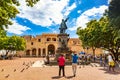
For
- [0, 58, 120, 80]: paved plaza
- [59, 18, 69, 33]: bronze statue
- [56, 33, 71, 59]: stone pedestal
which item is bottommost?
[0, 58, 120, 80]: paved plaza

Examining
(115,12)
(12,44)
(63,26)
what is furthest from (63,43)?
(12,44)

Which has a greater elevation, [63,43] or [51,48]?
[51,48]

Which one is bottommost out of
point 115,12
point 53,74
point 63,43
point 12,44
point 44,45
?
point 53,74

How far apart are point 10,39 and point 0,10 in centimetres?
6110

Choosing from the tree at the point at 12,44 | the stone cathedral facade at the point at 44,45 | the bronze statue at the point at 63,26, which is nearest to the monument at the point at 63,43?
the bronze statue at the point at 63,26

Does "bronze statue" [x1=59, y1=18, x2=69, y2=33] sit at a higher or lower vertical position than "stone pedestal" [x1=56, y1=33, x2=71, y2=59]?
higher

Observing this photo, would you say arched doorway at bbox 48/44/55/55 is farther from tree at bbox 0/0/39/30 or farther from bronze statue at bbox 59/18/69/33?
tree at bbox 0/0/39/30

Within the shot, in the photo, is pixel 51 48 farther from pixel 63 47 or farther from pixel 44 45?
pixel 63 47

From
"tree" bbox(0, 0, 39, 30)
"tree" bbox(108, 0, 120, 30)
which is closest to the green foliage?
"tree" bbox(0, 0, 39, 30)

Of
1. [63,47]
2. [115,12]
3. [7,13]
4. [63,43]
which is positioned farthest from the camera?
[63,43]

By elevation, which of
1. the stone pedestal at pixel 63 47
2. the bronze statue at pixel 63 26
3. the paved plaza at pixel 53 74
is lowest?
the paved plaza at pixel 53 74

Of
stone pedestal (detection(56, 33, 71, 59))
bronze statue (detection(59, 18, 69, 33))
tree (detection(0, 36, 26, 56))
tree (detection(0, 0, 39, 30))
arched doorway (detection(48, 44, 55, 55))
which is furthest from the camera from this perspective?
arched doorway (detection(48, 44, 55, 55))

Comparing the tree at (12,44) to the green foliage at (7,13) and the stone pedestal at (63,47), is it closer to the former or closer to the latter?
the stone pedestal at (63,47)

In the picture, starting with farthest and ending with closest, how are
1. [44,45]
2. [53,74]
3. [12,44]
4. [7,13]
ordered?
1. [44,45]
2. [12,44]
3. [53,74]
4. [7,13]
